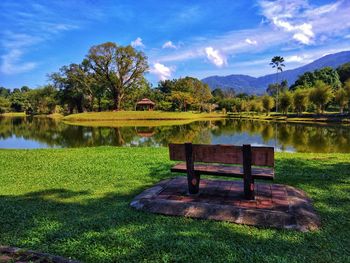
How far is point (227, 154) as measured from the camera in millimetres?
4691

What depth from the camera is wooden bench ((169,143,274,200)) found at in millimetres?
4531

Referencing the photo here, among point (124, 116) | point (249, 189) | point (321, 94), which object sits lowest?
point (249, 189)

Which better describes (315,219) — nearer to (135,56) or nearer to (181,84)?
(135,56)

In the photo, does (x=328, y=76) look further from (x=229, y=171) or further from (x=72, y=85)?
(x=229, y=171)

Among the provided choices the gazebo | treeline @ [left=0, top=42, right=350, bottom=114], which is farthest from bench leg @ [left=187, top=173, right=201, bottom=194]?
the gazebo

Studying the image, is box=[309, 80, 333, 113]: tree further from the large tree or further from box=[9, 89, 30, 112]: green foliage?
box=[9, 89, 30, 112]: green foliage

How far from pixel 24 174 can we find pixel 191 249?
605 cm

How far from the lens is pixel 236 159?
466 cm

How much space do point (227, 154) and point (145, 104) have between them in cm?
6498

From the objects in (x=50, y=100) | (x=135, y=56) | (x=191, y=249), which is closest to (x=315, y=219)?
(x=191, y=249)

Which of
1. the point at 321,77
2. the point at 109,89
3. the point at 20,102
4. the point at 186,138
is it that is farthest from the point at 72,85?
the point at 321,77

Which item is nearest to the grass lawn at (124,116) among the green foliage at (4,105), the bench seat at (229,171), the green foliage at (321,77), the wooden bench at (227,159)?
the green foliage at (321,77)

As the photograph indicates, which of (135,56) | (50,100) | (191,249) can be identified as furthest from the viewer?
(50,100)

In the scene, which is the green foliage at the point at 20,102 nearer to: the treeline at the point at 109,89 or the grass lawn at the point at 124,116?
the treeline at the point at 109,89
